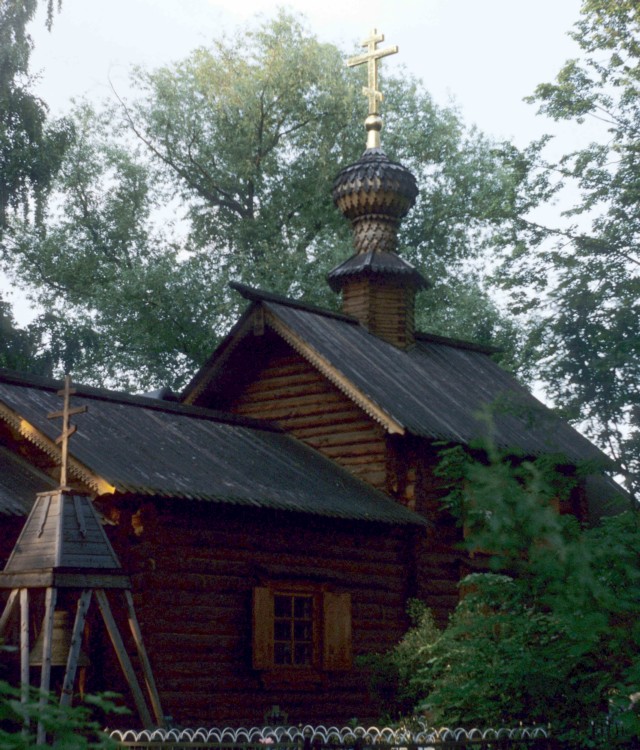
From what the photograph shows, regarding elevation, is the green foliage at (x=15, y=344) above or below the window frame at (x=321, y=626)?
above

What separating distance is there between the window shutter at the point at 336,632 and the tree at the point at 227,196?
1643 cm

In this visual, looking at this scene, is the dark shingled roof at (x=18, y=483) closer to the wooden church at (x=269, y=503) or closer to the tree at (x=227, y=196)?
the wooden church at (x=269, y=503)

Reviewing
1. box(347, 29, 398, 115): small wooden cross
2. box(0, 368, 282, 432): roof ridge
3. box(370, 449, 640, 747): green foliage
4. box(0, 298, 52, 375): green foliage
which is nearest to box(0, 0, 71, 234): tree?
box(0, 298, 52, 375): green foliage

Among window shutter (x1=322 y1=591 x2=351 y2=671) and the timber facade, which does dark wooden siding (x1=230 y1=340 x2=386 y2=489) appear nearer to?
the timber facade

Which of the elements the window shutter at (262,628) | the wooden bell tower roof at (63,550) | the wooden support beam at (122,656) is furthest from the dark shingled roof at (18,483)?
the window shutter at (262,628)

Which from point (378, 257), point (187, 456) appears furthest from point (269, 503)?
point (378, 257)

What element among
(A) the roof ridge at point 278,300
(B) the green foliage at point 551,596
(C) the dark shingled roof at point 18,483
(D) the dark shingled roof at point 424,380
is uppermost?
(A) the roof ridge at point 278,300

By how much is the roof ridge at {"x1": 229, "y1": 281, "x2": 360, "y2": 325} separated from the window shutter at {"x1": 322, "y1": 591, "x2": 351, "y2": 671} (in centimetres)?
530

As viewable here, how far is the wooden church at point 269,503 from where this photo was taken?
15039mm

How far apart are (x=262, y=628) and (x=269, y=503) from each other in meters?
1.66

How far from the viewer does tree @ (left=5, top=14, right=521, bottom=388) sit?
1305 inches

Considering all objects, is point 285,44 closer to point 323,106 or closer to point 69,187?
point 323,106

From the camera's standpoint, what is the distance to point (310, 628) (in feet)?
55.9

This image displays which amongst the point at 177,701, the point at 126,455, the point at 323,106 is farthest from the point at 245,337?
the point at 323,106
